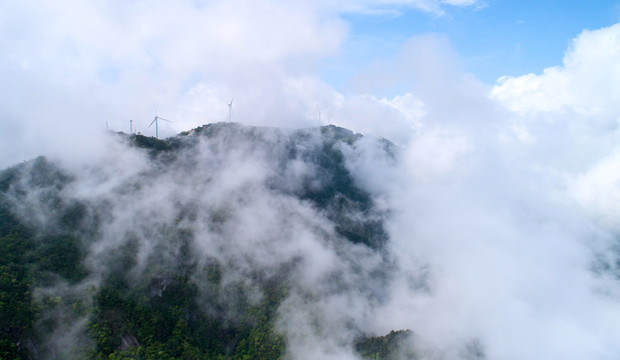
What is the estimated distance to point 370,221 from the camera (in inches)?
6186

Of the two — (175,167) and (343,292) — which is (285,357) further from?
(175,167)

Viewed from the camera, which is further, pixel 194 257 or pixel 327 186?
pixel 327 186

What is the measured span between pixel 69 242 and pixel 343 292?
78798 millimetres

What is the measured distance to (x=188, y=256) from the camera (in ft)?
290

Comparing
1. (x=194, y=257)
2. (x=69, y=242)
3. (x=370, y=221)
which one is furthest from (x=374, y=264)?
(x=69, y=242)

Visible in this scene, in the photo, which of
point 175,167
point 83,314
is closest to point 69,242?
point 83,314

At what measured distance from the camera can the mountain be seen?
6091 cm

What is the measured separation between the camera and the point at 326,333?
9719 centimetres

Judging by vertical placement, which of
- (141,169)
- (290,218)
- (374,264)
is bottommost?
(374,264)

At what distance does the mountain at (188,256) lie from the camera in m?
60.9

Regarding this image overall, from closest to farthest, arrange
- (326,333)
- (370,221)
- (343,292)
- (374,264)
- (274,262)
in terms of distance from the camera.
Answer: (326,333)
(274,262)
(343,292)
(374,264)
(370,221)

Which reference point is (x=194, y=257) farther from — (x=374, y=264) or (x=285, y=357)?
(x=374, y=264)

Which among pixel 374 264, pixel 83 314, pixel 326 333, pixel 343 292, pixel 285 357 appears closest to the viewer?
pixel 83 314

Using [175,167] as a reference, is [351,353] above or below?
below
